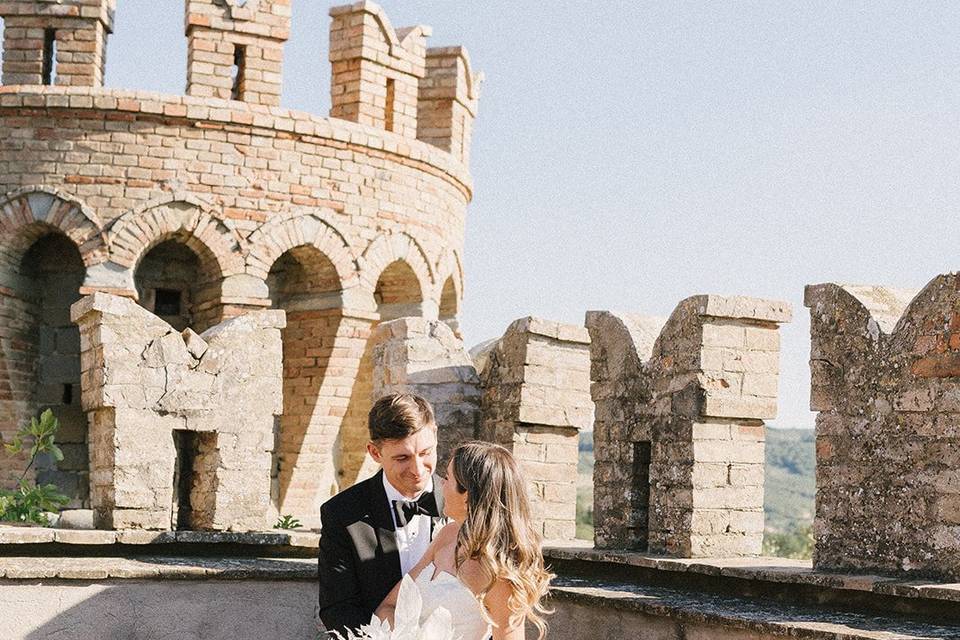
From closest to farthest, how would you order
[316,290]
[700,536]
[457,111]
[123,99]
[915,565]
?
1. [915,565]
2. [700,536]
3. [123,99]
4. [316,290]
5. [457,111]

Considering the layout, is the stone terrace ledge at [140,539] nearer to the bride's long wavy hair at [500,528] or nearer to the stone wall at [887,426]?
the stone wall at [887,426]

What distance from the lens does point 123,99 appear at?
44.8ft

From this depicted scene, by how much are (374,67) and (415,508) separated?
31.4 ft

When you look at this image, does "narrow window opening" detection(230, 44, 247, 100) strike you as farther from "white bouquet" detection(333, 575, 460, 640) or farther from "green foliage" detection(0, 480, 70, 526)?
A: "white bouquet" detection(333, 575, 460, 640)

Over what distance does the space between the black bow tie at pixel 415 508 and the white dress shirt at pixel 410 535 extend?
0.04ft

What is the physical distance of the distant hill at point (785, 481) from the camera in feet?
191

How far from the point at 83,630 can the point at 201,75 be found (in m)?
7.37

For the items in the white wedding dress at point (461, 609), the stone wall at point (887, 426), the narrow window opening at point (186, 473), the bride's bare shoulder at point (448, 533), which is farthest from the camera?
the narrow window opening at point (186, 473)

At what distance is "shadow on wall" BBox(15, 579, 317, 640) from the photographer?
743 centimetres

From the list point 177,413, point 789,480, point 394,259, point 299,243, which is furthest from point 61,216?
point 789,480

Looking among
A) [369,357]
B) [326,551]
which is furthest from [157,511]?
[369,357]

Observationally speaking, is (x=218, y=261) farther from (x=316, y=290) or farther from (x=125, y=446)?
(x=125, y=446)

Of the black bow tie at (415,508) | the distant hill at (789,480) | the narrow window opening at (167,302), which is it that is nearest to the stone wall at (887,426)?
the black bow tie at (415,508)

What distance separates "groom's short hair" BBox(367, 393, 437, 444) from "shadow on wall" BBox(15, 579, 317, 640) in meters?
3.04
